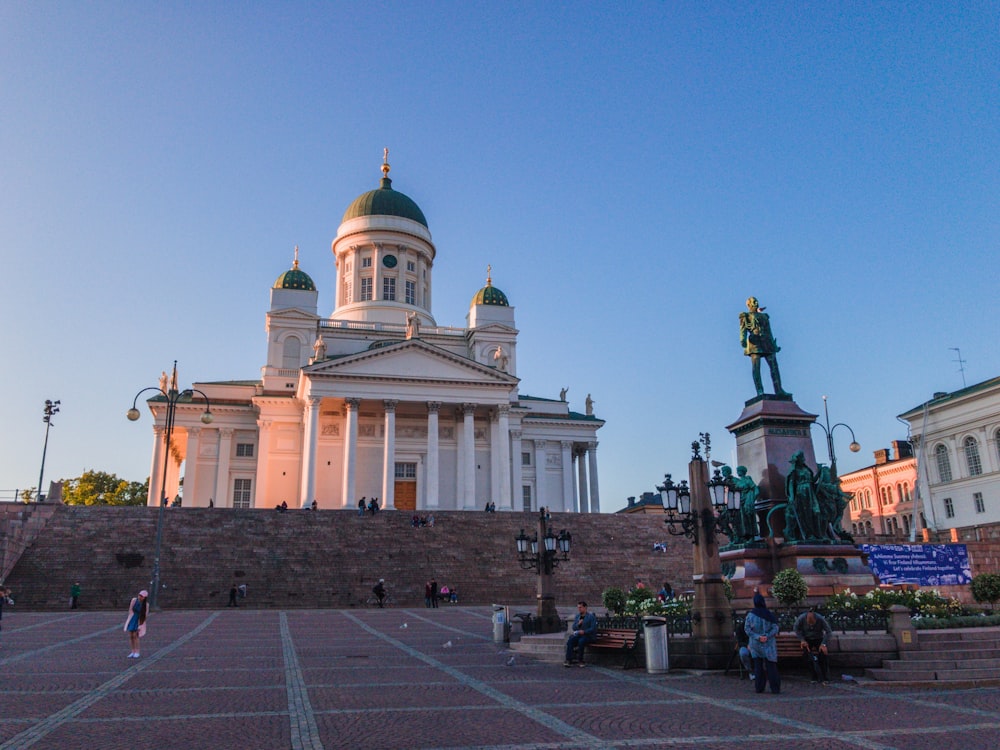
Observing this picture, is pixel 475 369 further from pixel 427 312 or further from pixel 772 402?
pixel 772 402

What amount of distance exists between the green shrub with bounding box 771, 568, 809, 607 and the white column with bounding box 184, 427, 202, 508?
50.2 metres

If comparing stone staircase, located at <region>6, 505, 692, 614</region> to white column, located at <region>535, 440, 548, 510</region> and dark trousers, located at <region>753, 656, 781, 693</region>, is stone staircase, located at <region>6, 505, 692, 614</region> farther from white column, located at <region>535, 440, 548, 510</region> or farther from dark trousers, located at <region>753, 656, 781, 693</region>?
dark trousers, located at <region>753, 656, 781, 693</region>

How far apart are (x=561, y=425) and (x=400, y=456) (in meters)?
14.2

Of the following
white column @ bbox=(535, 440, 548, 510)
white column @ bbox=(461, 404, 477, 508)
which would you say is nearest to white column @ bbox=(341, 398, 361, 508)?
white column @ bbox=(461, 404, 477, 508)

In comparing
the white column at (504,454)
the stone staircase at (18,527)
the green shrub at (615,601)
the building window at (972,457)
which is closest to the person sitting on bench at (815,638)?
the green shrub at (615,601)

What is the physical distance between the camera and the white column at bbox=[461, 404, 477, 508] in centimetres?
5275

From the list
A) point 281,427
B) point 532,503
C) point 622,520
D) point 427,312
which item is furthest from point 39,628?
point 427,312

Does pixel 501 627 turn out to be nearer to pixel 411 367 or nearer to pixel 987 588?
pixel 987 588

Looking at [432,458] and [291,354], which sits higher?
[291,354]

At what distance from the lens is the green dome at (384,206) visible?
71.2m

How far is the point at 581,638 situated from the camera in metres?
15.7

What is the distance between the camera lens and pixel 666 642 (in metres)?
14.2

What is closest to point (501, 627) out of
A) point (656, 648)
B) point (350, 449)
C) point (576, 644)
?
point (576, 644)

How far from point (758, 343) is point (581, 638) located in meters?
7.45
